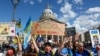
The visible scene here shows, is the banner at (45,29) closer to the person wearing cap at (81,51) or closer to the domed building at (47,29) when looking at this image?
the domed building at (47,29)

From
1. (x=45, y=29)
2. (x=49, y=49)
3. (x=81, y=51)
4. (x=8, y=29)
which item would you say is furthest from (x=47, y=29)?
(x=49, y=49)

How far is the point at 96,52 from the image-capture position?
13.4 m

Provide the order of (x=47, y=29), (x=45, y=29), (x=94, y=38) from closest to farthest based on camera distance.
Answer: (x=94, y=38) → (x=45, y=29) → (x=47, y=29)

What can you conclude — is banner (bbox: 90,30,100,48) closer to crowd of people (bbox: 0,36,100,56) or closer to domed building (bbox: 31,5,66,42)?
domed building (bbox: 31,5,66,42)

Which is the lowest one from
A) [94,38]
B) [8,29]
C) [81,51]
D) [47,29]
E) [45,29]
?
[81,51]

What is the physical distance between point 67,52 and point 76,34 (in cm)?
101

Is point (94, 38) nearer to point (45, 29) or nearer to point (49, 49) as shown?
point (49, 49)

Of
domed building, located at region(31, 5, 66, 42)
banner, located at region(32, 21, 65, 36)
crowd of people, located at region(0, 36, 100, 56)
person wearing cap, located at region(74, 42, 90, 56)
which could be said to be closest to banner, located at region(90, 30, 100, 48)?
domed building, located at region(31, 5, 66, 42)

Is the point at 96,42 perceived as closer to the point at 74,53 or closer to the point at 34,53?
the point at 74,53

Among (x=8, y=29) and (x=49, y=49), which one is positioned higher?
(x=8, y=29)

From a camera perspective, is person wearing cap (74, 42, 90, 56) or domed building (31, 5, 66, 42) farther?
domed building (31, 5, 66, 42)

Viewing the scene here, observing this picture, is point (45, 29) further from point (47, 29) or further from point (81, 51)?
point (81, 51)

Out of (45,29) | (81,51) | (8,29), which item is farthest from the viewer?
(45,29)

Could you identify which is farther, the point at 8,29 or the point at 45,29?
the point at 45,29
